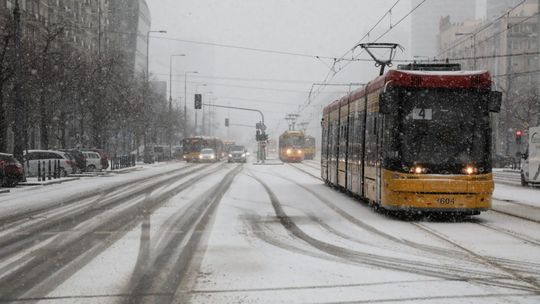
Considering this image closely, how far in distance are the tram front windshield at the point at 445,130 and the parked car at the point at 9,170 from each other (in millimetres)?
16662

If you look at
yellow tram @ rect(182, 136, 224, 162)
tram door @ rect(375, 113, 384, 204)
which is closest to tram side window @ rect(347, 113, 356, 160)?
tram door @ rect(375, 113, 384, 204)

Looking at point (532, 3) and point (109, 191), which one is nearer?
point (109, 191)

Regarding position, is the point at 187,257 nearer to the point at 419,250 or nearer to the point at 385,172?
the point at 419,250

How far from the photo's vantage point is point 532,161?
95.2ft

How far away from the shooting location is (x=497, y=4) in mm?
181000

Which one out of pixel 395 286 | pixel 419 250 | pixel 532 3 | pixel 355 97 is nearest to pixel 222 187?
pixel 355 97

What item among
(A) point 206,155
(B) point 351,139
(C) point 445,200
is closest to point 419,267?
(C) point 445,200

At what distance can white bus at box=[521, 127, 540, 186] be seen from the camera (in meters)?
28.7

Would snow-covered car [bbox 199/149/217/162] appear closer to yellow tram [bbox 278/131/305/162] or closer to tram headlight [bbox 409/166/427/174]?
yellow tram [bbox 278/131/305/162]

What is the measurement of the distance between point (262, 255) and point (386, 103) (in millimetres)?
5841

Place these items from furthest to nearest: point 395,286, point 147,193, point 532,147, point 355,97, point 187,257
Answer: point 532,147 < point 147,193 < point 355,97 < point 187,257 < point 395,286

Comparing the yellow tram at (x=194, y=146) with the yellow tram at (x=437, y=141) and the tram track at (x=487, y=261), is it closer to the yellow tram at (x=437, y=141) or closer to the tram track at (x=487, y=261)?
the yellow tram at (x=437, y=141)

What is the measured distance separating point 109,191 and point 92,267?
1621cm

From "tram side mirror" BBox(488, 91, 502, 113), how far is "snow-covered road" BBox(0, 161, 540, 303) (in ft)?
7.45
